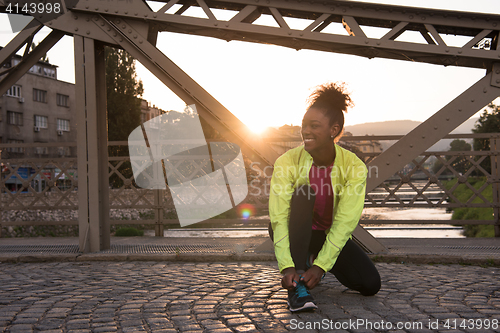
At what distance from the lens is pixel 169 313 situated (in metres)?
2.97

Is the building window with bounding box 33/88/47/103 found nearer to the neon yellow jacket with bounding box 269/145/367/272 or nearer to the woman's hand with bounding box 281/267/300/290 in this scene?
the neon yellow jacket with bounding box 269/145/367/272

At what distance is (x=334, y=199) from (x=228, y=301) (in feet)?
3.75

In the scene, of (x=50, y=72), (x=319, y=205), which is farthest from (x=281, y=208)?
(x=50, y=72)

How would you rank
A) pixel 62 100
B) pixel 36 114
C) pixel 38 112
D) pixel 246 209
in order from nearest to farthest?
pixel 246 209, pixel 36 114, pixel 38 112, pixel 62 100

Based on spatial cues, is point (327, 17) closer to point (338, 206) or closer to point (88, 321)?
point (338, 206)

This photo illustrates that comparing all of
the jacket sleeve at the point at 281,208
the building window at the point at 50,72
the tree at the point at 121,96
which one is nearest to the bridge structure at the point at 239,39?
the jacket sleeve at the point at 281,208

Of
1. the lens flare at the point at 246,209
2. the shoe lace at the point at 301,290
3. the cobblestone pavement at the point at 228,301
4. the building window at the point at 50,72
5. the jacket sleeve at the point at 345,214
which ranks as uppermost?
the building window at the point at 50,72

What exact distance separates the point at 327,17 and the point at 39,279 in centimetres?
413

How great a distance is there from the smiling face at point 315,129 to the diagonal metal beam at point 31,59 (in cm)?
402

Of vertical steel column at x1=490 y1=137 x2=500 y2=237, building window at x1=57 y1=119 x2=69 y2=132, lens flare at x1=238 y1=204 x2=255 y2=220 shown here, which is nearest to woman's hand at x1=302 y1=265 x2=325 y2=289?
lens flare at x1=238 y1=204 x2=255 y2=220

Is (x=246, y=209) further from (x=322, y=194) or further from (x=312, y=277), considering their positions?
(x=312, y=277)

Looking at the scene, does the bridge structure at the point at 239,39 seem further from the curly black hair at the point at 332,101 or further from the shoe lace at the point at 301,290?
the shoe lace at the point at 301,290

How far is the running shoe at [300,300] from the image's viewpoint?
112 inches

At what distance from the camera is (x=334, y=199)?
3346 mm
